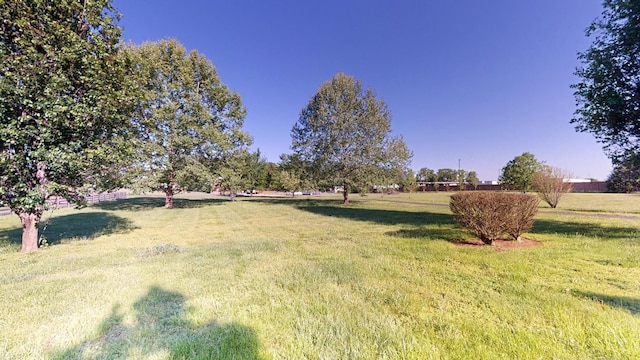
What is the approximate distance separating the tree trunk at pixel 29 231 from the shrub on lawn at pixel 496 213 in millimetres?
12583

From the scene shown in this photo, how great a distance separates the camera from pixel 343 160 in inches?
891

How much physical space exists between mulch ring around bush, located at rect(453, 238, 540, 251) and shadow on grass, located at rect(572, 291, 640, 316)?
272 centimetres

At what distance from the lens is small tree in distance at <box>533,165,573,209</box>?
18.3m

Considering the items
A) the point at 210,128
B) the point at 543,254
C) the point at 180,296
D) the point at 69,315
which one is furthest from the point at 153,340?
the point at 210,128

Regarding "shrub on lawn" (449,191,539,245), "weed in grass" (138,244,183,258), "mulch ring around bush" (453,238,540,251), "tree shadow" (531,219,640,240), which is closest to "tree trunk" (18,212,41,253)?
"weed in grass" (138,244,183,258)

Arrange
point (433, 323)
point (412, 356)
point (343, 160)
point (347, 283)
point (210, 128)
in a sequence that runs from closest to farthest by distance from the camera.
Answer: point (412, 356) < point (433, 323) < point (347, 283) < point (210, 128) < point (343, 160)

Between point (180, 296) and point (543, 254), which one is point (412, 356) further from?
point (543, 254)

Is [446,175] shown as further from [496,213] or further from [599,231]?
[496,213]

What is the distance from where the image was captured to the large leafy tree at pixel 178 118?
18578mm

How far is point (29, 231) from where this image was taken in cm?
708

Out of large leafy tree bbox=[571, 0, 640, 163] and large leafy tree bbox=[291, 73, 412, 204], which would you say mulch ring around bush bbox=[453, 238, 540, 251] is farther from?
large leafy tree bbox=[291, 73, 412, 204]

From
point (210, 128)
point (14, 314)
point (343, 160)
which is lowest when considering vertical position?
point (14, 314)

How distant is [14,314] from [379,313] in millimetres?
5046

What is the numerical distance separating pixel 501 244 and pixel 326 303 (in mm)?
5972
